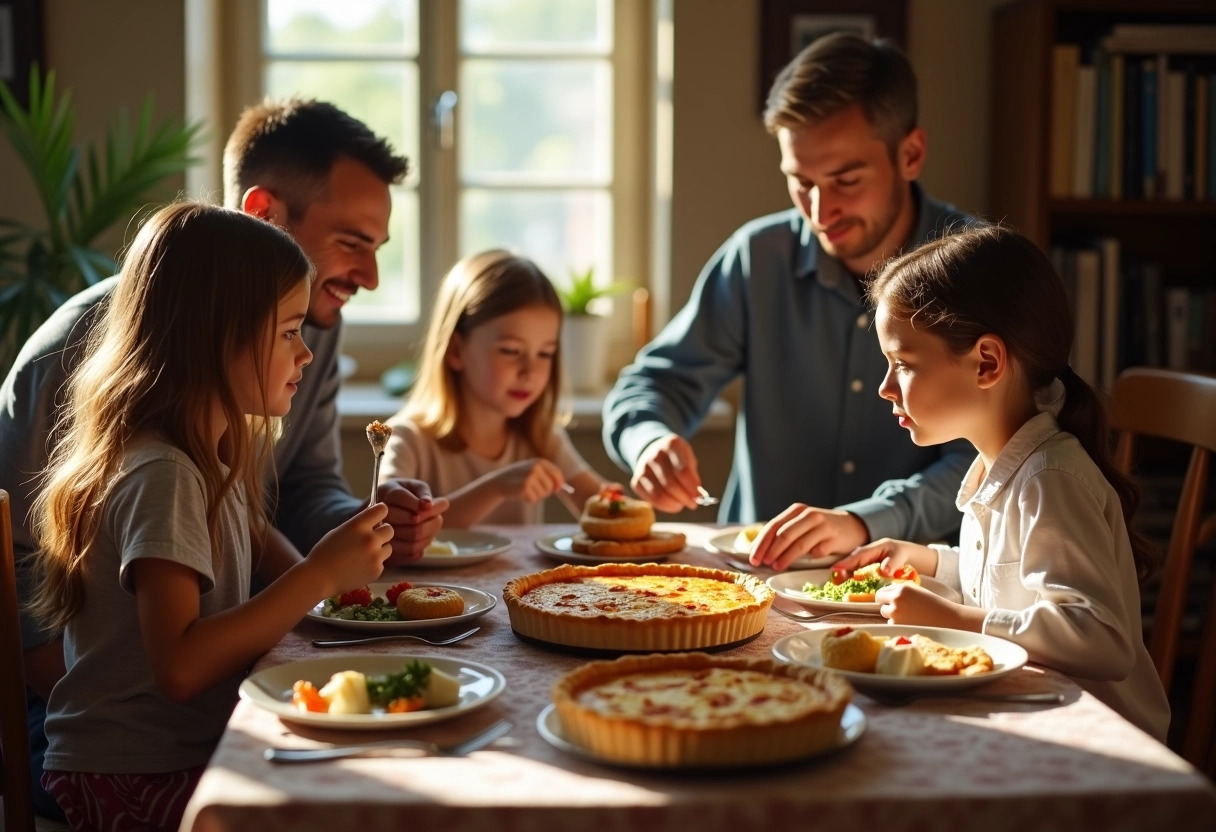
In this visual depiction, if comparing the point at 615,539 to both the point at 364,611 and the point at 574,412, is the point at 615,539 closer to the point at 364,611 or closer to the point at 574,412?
the point at 364,611

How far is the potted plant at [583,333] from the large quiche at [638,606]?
219 centimetres

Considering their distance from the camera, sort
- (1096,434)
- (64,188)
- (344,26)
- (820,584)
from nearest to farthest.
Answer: (1096,434)
(820,584)
(64,188)
(344,26)

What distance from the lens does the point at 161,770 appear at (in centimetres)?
161

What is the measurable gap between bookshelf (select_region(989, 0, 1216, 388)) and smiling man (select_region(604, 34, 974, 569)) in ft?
3.29

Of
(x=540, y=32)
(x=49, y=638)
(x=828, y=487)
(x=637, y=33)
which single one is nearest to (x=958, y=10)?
(x=637, y=33)

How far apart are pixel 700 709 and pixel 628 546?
0.92m

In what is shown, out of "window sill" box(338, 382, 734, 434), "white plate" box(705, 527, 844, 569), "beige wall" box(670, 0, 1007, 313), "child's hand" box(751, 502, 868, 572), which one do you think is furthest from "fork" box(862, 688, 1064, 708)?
"beige wall" box(670, 0, 1007, 313)

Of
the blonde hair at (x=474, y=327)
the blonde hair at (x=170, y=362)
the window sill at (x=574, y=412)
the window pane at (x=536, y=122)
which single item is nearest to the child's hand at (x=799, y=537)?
the blonde hair at (x=170, y=362)

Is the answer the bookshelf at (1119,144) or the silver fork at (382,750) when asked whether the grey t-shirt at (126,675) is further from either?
the bookshelf at (1119,144)

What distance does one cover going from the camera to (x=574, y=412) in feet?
12.5

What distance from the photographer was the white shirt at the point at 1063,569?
1481 mm

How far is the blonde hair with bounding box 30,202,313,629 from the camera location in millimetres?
1645

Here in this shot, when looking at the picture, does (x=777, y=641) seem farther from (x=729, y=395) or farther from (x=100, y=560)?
(x=729, y=395)

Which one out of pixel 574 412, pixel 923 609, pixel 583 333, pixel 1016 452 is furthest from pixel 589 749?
pixel 583 333
